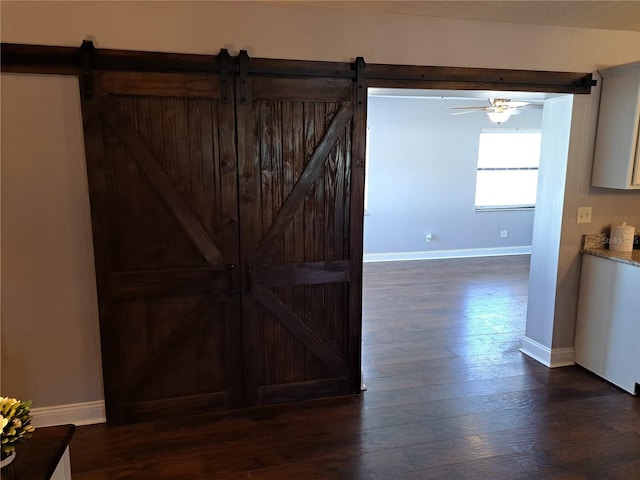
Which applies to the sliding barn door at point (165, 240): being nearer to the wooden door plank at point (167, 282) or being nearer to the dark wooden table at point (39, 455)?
the wooden door plank at point (167, 282)

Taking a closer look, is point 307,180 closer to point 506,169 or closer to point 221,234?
point 221,234

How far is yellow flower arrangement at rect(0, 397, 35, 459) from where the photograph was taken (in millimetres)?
1317

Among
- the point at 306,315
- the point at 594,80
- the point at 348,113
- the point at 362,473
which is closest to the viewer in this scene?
the point at 362,473

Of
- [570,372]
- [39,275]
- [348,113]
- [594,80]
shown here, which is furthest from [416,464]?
[594,80]

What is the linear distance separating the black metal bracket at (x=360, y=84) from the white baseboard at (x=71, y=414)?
242 centimetres

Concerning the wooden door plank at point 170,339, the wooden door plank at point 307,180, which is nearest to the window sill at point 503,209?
the wooden door plank at point 307,180

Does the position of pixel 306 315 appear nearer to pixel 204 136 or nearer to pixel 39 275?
pixel 204 136

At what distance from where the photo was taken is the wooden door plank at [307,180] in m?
2.81

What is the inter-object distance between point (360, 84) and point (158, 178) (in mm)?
1323

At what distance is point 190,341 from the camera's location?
2.84m

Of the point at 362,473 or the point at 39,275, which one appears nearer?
the point at 362,473

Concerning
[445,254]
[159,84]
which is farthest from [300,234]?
[445,254]

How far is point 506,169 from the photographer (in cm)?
772

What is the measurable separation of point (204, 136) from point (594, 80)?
2721 millimetres
